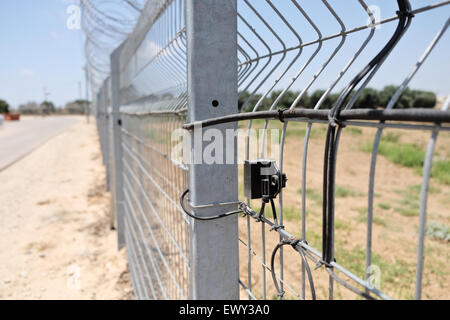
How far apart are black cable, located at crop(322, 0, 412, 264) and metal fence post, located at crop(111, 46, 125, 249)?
169 inches

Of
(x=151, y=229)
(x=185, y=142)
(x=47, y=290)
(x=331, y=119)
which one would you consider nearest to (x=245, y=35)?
(x=185, y=142)

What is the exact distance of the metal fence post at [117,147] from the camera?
15.3ft

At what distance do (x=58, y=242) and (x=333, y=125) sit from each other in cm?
532

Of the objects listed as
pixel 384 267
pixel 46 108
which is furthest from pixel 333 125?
pixel 46 108

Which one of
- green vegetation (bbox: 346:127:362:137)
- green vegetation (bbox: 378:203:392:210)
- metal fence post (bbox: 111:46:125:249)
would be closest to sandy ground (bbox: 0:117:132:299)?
metal fence post (bbox: 111:46:125:249)

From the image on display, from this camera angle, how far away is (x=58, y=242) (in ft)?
16.8

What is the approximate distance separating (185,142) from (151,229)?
4.71 feet

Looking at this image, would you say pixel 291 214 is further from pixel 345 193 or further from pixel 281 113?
pixel 281 113

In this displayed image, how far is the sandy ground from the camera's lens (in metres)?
3.92

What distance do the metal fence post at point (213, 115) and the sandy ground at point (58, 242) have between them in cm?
286

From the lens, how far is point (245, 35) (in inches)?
53.0

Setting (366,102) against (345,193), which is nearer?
(366,102)

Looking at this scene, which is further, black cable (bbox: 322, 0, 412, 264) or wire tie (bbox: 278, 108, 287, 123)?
wire tie (bbox: 278, 108, 287, 123)

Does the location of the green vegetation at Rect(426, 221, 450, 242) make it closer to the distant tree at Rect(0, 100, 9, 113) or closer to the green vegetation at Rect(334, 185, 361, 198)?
the green vegetation at Rect(334, 185, 361, 198)
